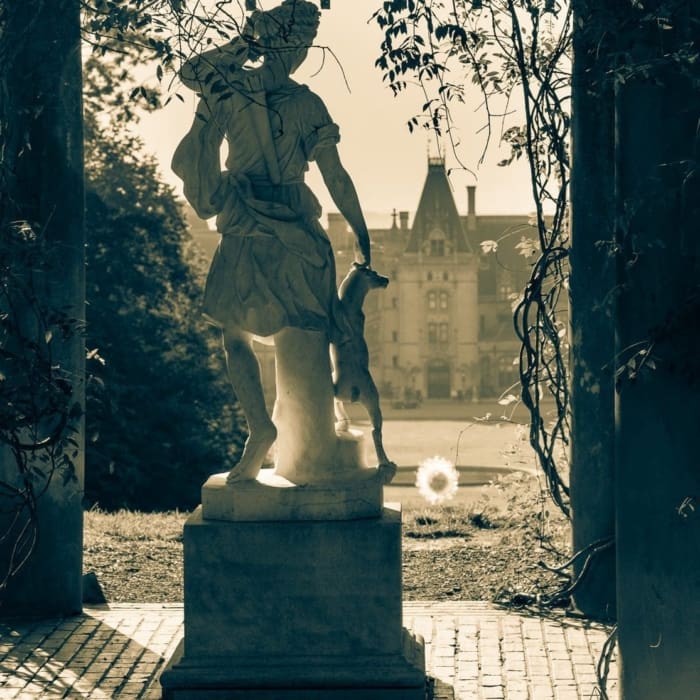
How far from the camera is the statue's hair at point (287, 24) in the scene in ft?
21.2

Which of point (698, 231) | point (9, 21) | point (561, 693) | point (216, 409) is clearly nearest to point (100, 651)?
point (561, 693)

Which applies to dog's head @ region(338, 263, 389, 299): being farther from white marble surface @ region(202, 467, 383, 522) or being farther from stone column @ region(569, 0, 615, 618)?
stone column @ region(569, 0, 615, 618)

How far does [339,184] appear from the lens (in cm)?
663

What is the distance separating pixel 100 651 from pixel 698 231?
13.3 feet

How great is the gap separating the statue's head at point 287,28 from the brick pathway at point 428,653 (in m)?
2.92

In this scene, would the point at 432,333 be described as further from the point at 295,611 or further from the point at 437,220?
the point at 295,611

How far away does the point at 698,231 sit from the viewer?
5.26 m

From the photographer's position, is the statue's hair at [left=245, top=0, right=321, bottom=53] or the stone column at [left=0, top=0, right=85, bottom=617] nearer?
the statue's hair at [left=245, top=0, right=321, bottom=53]

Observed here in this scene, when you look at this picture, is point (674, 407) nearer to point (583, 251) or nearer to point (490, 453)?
point (583, 251)

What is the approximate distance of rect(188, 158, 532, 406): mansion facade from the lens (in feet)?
319

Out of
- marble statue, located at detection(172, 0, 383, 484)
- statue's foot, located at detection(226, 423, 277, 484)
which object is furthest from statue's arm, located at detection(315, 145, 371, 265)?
statue's foot, located at detection(226, 423, 277, 484)

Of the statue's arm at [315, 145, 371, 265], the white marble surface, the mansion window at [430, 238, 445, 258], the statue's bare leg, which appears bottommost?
the white marble surface

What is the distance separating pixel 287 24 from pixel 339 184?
741mm

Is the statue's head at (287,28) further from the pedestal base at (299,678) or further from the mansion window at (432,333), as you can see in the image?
the mansion window at (432,333)
